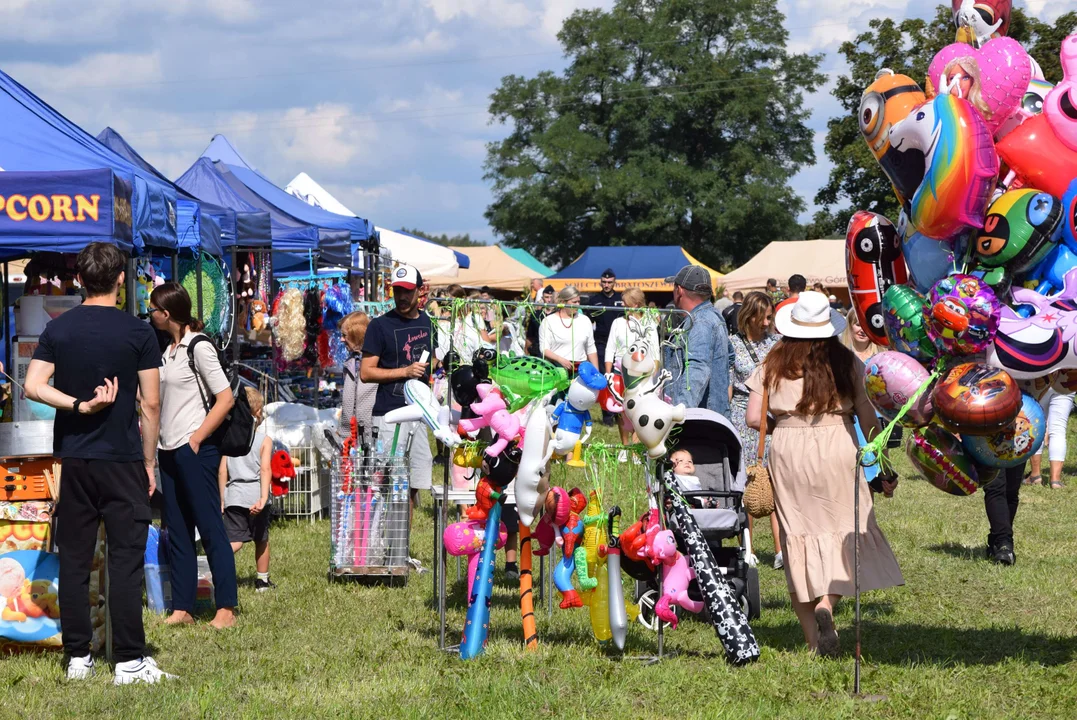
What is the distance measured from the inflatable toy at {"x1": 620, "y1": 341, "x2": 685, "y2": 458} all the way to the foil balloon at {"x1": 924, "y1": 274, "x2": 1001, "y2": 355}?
1.16 meters

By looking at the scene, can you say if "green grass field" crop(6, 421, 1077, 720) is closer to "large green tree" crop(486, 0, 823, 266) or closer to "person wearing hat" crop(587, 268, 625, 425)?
"person wearing hat" crop(587, 268, 625, 425)

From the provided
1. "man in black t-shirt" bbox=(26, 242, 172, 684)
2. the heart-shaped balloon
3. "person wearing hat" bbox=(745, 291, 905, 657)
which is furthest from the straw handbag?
"man in black t-shirt" bbox=(26, 242, 172, 684)

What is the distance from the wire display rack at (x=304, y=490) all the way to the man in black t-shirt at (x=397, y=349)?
7.36 ft

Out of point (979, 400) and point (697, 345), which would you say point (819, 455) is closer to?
point (979, 400)

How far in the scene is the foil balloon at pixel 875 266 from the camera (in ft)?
17.2

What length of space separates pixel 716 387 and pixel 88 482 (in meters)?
3.75

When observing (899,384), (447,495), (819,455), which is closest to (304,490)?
(447,495)

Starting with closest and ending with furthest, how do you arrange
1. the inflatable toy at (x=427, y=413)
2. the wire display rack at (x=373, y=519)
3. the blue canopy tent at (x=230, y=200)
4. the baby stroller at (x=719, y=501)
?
the inflatable toy at (x=427, y=413) < the baby stroller at (x=719, y=501) < the wire display rack at (x=373, y=519) < the blue canopy tent at (x=230, y=200)

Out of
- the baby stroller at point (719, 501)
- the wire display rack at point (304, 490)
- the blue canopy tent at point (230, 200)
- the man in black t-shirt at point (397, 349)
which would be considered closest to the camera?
the baby stroller at point (719, 501)

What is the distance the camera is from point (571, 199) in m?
52.2

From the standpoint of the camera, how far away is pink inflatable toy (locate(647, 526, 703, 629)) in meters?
5.47

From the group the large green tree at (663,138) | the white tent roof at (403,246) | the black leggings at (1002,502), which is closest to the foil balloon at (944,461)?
the black leggings at (1002,502)

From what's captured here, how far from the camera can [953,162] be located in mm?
4672

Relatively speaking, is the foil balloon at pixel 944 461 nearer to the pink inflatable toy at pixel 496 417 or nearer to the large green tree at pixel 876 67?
the pink inflatable toy at pixel 496 417
